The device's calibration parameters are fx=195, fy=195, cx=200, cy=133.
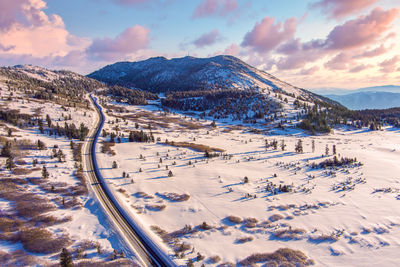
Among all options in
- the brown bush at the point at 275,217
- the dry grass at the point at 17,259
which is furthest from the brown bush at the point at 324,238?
the dry grass at the point at 17,259

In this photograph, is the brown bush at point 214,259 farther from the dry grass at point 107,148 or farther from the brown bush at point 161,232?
the dry grass at point 107,148

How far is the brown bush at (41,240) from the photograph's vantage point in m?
17.1

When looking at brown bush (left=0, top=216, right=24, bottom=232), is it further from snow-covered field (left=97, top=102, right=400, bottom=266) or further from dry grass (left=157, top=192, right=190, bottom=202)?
dry grass (left=157, top=192, right=190, bottom=202)

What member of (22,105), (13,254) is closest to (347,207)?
(13,254)

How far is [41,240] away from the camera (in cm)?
1809

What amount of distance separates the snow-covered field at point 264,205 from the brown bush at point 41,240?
23.1 feet

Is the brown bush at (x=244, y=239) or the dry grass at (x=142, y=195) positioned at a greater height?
the dry grass at (x=142, y=195)

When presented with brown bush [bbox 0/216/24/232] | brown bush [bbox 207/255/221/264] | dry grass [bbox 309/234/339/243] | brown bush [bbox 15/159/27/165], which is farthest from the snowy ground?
dry grass [bbox 309/234/339/243]

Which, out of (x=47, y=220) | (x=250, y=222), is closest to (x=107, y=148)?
(x=47, y=220)

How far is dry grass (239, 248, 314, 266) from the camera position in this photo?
51.6 ft

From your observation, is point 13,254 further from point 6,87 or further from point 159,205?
point 6,87

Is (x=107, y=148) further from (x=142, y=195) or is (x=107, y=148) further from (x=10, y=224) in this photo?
(x=10, y=224)

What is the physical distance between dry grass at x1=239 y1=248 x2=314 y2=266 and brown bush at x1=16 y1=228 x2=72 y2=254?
53.5 feet

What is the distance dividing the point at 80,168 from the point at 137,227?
21.2 metres
